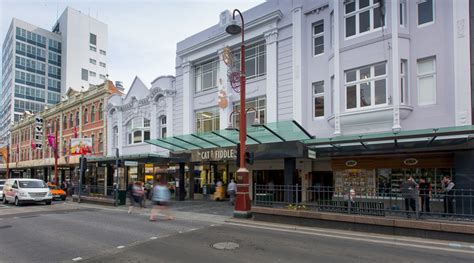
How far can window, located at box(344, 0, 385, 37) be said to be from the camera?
52.2 feet

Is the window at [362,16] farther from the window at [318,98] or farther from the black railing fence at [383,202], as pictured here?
the black railing fence at [383,202]

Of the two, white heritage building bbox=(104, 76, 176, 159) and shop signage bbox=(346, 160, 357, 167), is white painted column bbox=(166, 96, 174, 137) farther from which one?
shop signage bbox=(346, 160, 357, 167)

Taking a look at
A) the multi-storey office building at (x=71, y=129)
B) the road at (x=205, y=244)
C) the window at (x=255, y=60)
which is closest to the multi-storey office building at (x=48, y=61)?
the multi-storey office building at (x=71, y=129)

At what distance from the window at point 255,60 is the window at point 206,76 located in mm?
2115

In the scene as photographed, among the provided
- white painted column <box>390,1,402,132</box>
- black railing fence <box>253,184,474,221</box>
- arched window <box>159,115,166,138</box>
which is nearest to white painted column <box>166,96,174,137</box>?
arched window <box>159,115,166,138</box>

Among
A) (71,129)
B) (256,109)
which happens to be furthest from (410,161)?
(71,129)

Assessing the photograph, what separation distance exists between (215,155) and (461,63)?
40.9 feet

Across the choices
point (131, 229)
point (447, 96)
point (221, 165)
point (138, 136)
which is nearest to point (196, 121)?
point (221, 165)

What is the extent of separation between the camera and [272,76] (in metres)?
20.4

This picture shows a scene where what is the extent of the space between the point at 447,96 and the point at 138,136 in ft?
74.0

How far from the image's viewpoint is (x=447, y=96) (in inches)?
561

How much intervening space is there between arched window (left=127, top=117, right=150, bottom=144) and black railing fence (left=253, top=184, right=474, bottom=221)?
17359mm

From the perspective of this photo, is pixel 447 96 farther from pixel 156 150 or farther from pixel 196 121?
pixel 156 150

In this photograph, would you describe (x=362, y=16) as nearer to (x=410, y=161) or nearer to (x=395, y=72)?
(x=395, y=72)
